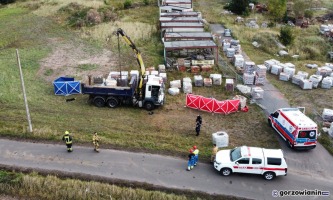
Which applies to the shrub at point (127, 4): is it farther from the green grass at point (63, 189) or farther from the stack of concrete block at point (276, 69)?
the green grass at point (63, 189)

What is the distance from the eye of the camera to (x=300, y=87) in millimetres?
30859

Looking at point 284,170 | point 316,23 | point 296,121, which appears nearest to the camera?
point 284,170

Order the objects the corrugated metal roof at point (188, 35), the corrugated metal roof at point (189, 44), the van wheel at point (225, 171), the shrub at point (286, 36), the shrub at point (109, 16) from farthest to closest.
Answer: the shrub at point (109, 16) < the shrub at point (286, 36) < the corrugated metal roof at point (188, 35) < the corrugated metal roof at point (189, 44) < the van wheel at point (225, 171)

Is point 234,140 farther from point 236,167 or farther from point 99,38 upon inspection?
point 99,38

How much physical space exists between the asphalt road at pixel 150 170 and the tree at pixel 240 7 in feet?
125

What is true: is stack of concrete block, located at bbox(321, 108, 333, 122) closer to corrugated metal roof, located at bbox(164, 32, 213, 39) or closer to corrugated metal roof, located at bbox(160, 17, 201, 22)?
corrugated metal roof, located at bbox(164, 32, 213, 39)

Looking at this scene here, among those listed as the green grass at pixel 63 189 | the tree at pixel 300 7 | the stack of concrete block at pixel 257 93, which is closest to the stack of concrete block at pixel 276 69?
the stack of concrete block at pixel 257 93

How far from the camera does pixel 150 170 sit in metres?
19.2

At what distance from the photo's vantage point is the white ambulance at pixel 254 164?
18578mm

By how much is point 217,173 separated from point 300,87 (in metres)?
15.4

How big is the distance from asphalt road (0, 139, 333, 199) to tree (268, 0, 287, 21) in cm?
3601

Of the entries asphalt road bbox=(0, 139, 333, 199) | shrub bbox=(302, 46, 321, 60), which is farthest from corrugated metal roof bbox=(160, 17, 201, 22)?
asphalt road bbox=(0, 139, 333, 199)

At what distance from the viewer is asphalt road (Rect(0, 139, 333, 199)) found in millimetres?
18234

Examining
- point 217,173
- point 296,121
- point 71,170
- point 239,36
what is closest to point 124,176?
point 71,170
